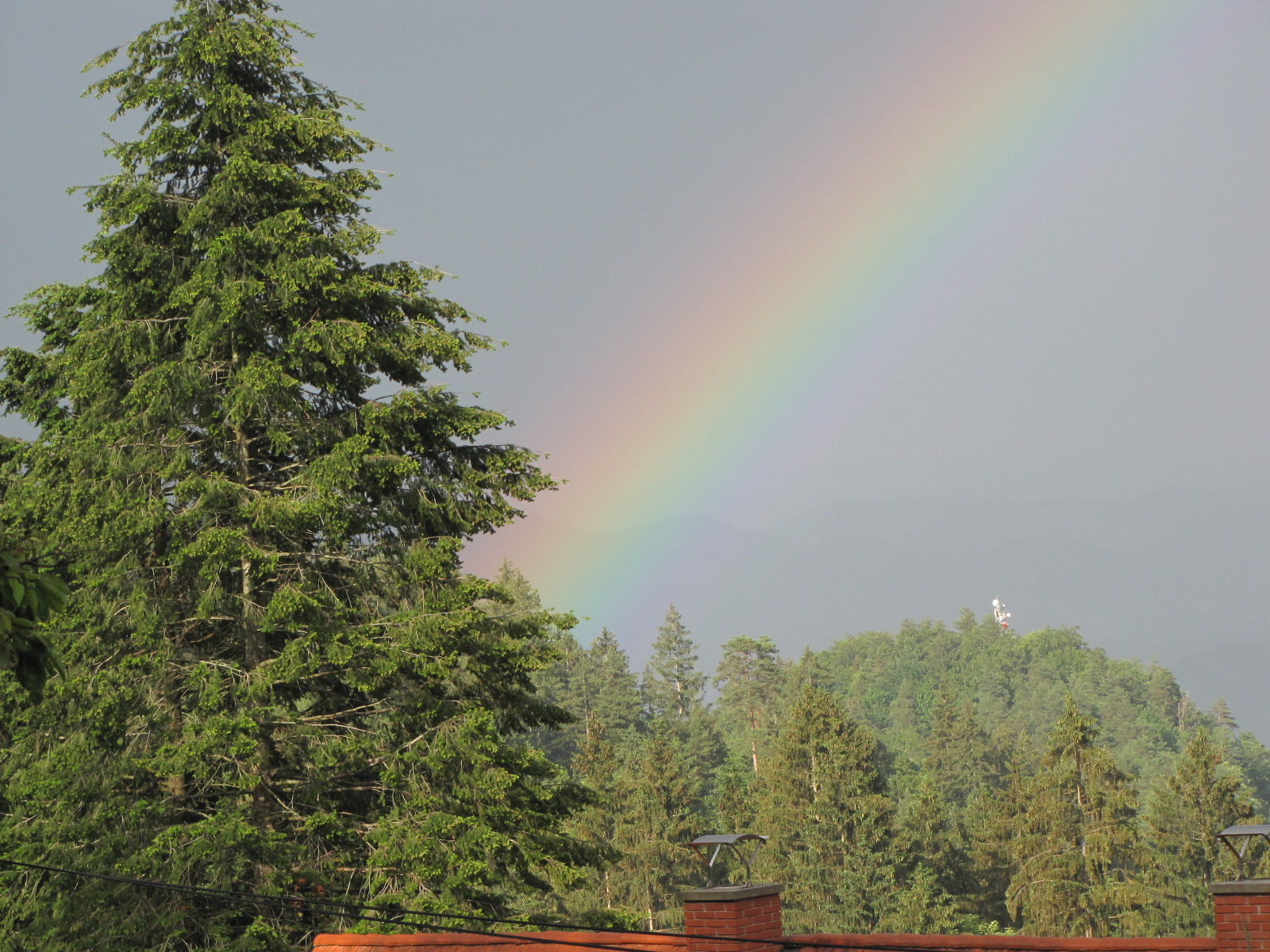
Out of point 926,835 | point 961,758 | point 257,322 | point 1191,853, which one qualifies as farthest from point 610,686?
point 257,322

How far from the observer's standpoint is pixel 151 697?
53.6ft

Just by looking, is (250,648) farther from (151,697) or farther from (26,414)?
(26,414)

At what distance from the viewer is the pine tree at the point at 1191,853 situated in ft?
170

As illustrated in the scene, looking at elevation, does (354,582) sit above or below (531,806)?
above

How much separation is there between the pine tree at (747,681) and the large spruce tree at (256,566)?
389 feet

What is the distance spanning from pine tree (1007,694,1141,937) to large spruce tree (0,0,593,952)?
43.6 metres

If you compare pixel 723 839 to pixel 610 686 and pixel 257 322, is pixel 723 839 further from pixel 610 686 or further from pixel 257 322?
pixel 610 686

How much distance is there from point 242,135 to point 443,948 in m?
11.6

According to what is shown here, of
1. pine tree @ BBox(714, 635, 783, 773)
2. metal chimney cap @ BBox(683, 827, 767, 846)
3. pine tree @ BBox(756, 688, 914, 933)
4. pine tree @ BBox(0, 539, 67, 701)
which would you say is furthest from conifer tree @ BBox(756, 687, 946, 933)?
pine tree @ BBox(714, 635, 783, 773)

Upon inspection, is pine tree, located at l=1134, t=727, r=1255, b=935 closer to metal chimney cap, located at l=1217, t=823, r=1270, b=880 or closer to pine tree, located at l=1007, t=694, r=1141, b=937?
pine tree, located at l=1007, t=694, r=1141, b=937

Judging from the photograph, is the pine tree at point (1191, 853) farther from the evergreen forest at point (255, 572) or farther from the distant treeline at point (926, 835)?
the evergreen forest at point (255, 572)

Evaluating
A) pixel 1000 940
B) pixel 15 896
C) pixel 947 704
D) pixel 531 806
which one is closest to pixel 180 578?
pixel 15 896

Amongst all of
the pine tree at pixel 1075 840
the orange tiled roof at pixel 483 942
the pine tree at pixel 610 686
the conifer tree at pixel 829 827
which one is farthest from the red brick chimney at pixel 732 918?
the pine tree at pixel 610 686

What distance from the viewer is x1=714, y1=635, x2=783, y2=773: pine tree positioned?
137875 mm
